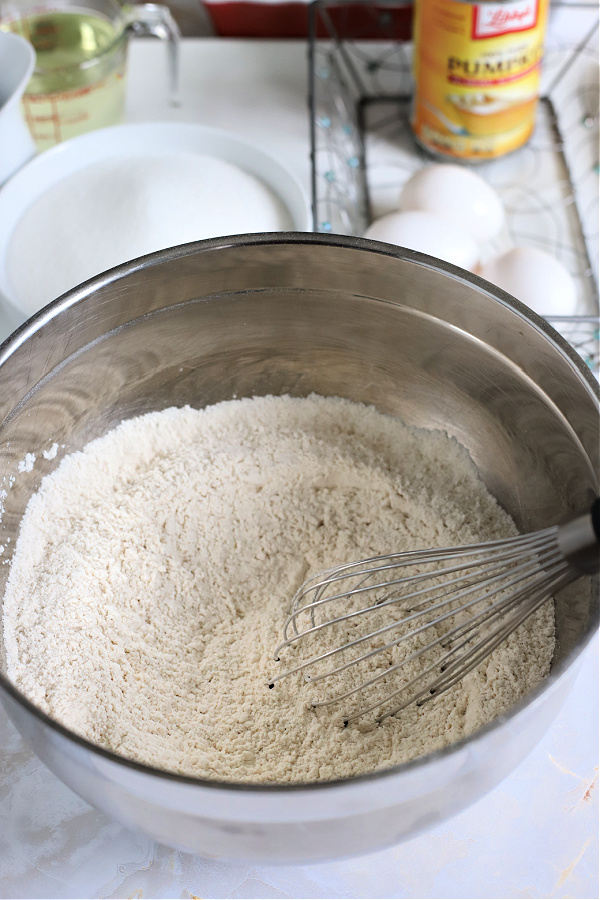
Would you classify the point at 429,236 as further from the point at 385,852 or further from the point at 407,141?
the point at 385,852

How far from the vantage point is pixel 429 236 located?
687mm

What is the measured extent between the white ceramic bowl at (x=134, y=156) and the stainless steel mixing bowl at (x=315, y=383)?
0.15 meters

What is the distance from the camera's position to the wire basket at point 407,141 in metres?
0.82

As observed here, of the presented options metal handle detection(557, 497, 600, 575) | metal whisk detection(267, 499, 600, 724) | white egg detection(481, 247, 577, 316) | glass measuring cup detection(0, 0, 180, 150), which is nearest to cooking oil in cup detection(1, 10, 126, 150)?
glass measuring cup detection(0, 0, 180, 150)

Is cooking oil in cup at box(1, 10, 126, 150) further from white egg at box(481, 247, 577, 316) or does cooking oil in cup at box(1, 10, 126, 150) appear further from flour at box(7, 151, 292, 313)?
white egg at box(481, 247, 577, 316)

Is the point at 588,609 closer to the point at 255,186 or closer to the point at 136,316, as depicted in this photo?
the point at 136,316

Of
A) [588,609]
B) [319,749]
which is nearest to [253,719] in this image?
[319,749]

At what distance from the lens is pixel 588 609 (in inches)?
16.9

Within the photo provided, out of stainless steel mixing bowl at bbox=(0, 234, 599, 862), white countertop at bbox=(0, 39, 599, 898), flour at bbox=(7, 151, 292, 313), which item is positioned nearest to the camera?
stainless steel mixing bowl at bbox=(0, 234, 599, 862)

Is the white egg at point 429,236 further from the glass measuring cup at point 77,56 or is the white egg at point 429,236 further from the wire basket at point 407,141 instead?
the glass measuring cup at point 77,56

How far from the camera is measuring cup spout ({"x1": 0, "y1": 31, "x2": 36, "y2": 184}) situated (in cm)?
69

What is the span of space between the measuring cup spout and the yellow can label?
0.37m

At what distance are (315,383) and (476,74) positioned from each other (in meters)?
0.37

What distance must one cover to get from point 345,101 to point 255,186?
9.9 inches
